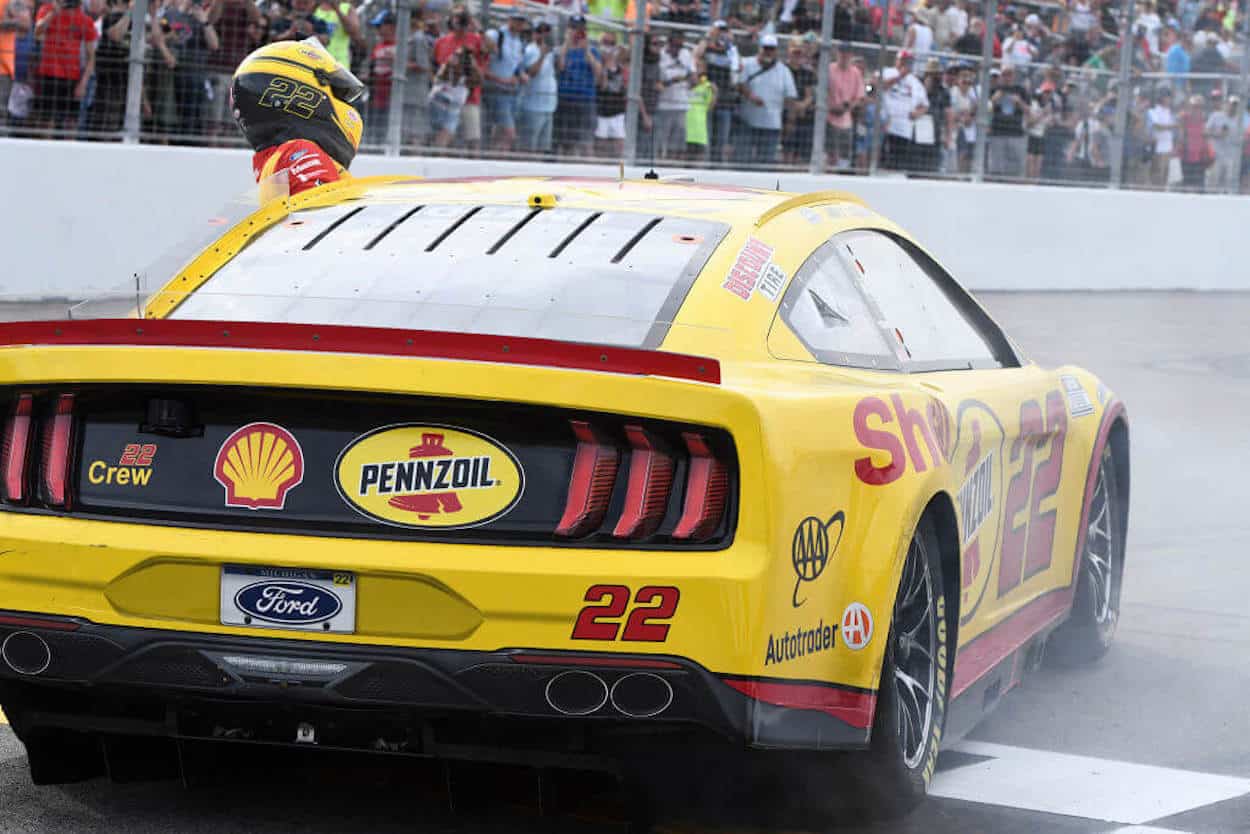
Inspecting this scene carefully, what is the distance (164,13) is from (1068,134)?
10636 millimetres

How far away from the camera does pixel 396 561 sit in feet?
13.0

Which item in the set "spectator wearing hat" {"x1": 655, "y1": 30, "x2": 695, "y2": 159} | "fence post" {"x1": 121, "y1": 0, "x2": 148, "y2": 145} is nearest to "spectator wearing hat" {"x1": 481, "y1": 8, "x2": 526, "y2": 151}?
"spectator wearing hat" {"x1": 655, "y1": 30, "x2": 695, "y2": 159}

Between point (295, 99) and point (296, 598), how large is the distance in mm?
3409

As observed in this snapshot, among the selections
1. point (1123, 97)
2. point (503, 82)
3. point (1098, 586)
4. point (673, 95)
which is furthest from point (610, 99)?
point (1098, 586)

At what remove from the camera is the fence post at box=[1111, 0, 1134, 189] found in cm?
2153

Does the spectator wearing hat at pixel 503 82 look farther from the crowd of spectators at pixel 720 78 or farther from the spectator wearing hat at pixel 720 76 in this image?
the spectator wearing hat at pixel 720 76

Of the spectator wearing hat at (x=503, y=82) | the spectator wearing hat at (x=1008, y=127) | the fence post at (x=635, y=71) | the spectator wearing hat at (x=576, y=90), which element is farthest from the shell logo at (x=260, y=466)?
the spectator wearing hat at (x=1008, y=127)

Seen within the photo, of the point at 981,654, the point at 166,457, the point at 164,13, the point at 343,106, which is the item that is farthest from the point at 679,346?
the point at 164,13

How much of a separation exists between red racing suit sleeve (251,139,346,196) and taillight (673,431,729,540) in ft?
10.9

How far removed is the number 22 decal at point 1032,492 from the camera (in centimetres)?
557

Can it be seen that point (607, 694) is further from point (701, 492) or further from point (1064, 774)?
point (1064, 774)

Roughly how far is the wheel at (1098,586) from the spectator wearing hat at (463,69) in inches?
386

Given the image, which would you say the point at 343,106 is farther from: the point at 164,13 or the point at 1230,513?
the point at 164,13

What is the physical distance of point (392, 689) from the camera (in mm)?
3984
